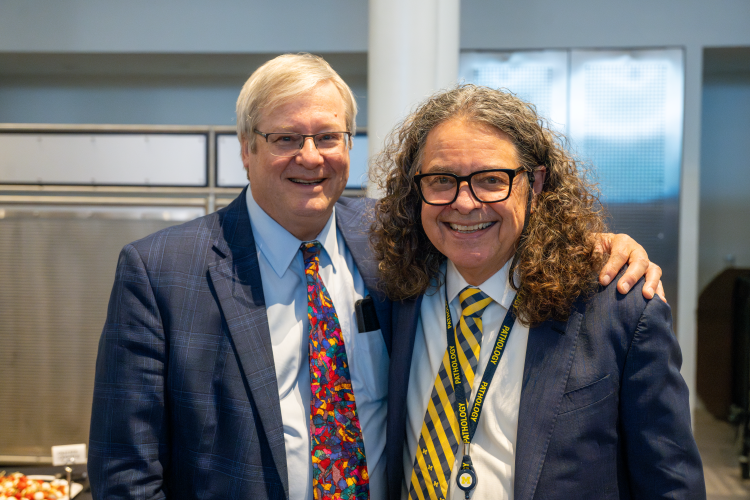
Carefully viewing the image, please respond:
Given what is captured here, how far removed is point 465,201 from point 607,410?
55cm

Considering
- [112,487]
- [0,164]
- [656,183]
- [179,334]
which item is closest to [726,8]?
[656,183]

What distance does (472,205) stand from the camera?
4.30 feet

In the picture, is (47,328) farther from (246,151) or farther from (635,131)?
(635,131)

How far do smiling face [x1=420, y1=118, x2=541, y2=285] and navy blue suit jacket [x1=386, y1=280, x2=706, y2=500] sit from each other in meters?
0.25

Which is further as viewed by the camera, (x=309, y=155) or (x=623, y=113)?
(x=623, y=113)

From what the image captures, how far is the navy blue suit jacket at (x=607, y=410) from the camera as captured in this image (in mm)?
1229

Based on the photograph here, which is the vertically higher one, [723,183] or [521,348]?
[723,183]

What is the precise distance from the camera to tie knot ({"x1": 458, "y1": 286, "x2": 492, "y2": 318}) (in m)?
1.42

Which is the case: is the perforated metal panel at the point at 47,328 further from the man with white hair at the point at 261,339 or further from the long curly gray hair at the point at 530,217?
the long curly gray hair at the point at 530,217

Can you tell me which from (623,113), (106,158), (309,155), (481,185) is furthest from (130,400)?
(623,113)

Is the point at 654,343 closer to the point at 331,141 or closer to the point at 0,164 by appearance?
the point at 331,141

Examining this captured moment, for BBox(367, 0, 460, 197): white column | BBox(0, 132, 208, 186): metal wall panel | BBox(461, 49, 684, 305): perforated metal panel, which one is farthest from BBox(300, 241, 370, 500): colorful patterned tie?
BBox(461, 49, 684, 305): perforated metal panel

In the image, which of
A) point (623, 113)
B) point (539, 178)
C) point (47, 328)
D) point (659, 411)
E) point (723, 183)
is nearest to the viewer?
point (659, 411)

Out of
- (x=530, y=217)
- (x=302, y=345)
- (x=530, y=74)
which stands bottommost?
(x=302, y=345)
